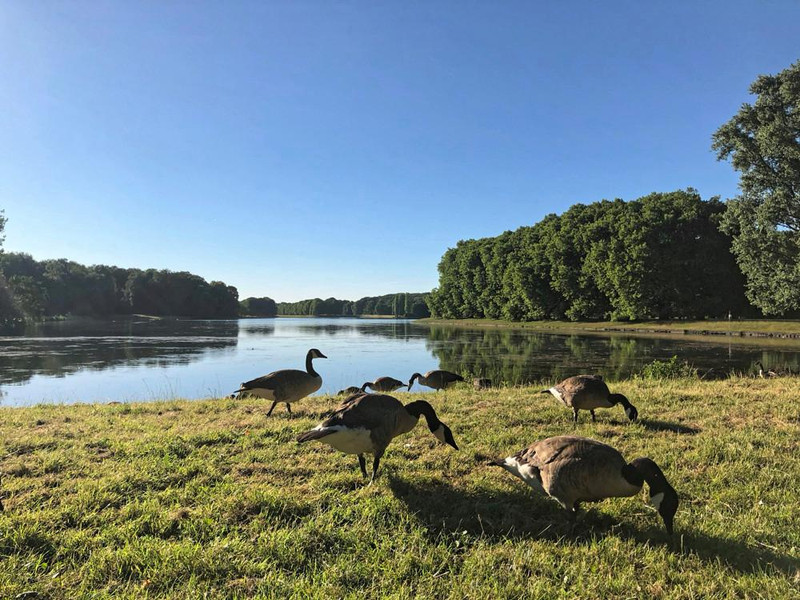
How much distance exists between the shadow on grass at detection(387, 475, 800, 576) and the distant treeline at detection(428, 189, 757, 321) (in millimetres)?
50742

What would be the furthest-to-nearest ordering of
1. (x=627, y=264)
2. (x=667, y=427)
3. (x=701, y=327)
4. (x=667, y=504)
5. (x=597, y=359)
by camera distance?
(x=627, y=264) → (x=701, y=327) → (x=597, y=359) → (x=667, y=427) → (x=667, y=504)

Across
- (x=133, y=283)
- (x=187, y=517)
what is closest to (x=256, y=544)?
(x=187, y=517)

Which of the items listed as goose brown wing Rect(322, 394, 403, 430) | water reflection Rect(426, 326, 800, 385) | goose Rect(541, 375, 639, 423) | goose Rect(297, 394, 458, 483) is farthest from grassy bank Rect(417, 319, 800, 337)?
goose brown wing Rect(322, 394, 403, 430)

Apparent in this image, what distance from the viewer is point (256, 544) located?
13.2 feet

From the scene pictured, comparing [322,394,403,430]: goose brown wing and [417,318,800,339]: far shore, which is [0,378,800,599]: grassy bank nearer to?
[322,394,403,430]: goose brown wing

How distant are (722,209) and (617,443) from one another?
65.4 metres

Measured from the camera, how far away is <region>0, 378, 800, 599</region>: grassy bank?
3.50 metres

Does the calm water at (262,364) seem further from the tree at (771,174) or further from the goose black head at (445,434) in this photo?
the goose black head at (445,434)

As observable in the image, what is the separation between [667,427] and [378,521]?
20.0 ft

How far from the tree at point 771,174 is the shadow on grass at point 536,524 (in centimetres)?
3596

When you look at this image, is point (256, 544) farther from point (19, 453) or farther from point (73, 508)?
point (19, 453)

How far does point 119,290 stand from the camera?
13900 cm

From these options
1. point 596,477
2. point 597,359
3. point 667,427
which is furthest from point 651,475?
point 597,359

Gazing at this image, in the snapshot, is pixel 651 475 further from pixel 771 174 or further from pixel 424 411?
pixel 771 174
